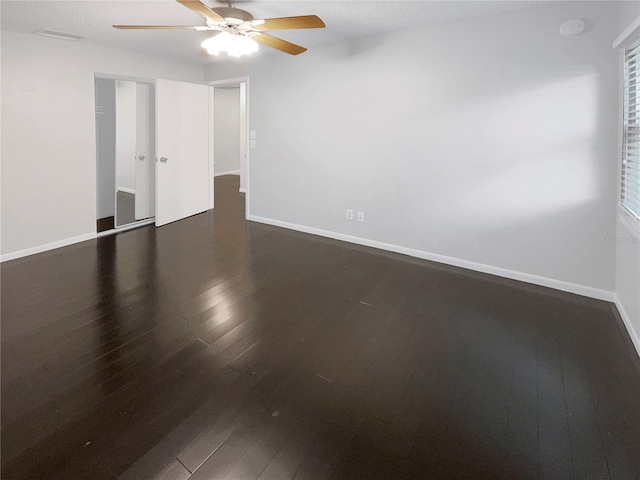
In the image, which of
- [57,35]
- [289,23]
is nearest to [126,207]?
[57,35]

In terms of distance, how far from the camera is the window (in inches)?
96.6

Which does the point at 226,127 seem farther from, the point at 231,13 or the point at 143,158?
the point at 231,13

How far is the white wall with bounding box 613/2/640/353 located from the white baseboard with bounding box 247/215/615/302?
0.65 feet

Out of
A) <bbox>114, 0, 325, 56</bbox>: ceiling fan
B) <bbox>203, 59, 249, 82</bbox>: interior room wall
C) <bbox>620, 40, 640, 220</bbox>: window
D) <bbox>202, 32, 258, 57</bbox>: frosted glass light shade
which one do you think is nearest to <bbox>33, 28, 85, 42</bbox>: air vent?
<bbox>114, 0, 325, 56</bbox>: ceiling fan

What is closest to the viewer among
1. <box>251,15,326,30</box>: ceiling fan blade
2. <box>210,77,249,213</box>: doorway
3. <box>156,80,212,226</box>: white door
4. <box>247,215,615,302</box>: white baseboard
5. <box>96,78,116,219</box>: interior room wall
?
<box>251,15,326,30</box>: ceiling fan blade

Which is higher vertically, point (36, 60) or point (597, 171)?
point (36, 60)

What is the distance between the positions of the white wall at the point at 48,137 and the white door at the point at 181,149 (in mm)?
663

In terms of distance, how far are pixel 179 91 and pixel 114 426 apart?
15.3 ft

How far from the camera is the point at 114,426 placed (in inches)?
65.3

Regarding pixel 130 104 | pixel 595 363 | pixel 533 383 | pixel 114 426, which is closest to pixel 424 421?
pixel 533 383

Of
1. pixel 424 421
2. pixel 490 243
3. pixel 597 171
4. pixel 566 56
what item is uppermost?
pixel 566 56

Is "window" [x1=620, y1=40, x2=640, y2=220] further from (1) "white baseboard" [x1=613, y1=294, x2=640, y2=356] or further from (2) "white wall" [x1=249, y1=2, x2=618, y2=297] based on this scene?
(1) "white baseboard" [x1=613, y1=294, x2=640, y2=356]

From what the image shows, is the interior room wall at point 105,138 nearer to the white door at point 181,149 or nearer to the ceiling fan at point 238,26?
the white door at point 181,149

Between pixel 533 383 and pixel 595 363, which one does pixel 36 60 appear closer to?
pixel 533 383
